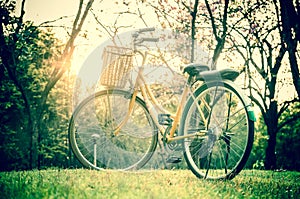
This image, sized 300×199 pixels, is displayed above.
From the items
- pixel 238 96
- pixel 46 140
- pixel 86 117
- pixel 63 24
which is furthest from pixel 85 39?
pixel 46 140

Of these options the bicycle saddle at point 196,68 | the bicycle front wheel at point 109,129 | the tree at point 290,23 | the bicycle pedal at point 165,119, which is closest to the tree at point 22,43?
the bicycle front wheel at point 109,129

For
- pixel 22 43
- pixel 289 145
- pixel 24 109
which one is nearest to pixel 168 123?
pixel 22 43

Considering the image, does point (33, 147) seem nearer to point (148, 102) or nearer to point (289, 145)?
point (148, 102)

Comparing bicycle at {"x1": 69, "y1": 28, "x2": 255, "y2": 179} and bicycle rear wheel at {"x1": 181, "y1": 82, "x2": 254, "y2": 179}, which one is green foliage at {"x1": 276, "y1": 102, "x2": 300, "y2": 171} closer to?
bicycle at {"x1": 69, "y1": 28, "x2": 255, "y2": 179}

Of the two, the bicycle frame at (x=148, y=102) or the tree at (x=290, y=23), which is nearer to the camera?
the bicycle frame at (x=148, y=102)

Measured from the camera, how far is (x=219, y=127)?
341 centimetres

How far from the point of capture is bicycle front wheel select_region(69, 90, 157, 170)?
4.18 metres

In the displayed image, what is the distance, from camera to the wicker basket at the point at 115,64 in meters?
3.84

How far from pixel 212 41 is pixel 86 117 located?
7478 mm

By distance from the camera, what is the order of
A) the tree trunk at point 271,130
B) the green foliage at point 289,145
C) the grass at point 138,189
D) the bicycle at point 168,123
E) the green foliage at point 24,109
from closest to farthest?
the grass at point 138,189, the bicycle at point 168,123, the tree trunk at point 271,130, the green foliage at point 24,109, the green foliage at point 289,145

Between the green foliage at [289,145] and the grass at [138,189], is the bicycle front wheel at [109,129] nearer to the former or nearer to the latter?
the grass at [138,189]

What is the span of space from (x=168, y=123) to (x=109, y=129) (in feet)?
2.48

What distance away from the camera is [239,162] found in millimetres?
3232

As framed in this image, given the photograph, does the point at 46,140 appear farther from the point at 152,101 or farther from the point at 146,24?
the point at 152,101
